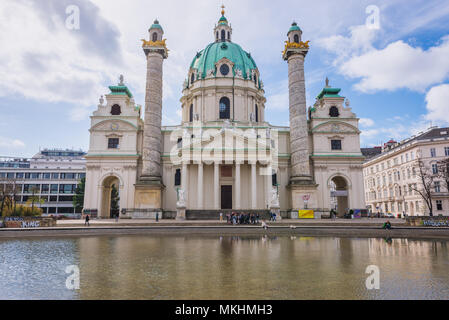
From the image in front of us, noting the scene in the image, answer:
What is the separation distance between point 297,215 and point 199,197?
12.1m

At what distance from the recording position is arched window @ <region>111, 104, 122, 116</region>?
40.8 m

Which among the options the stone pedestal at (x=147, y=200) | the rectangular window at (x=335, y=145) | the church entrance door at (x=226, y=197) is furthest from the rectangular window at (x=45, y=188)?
the rectangular window at (x=335, y=145)

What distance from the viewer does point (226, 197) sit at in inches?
1540

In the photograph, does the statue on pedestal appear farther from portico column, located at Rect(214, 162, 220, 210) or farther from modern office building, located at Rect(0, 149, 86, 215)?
modern office building, located at Rect(0, 149, 86, 215)

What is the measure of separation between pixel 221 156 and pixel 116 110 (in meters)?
17.0

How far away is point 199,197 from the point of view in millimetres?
Result: 35406

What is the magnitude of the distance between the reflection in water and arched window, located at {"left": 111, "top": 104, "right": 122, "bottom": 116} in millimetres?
31940

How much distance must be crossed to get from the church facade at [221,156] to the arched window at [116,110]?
0.14m

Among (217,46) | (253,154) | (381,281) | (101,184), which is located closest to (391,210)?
(253,154)

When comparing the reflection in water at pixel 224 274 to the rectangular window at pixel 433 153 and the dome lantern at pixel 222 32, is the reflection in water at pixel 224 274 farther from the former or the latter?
the dome lantern at pixel 222 32

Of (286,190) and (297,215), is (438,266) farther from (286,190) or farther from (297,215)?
(286,190)
